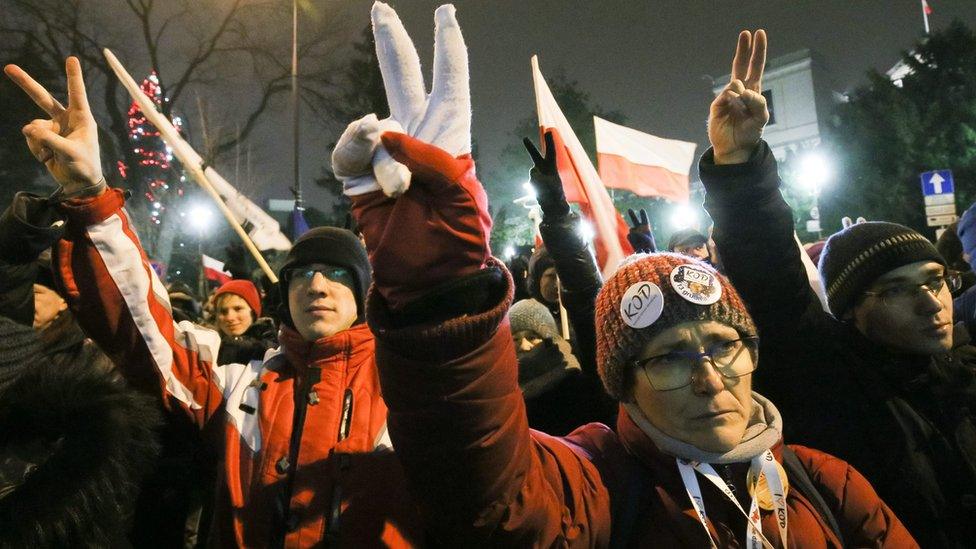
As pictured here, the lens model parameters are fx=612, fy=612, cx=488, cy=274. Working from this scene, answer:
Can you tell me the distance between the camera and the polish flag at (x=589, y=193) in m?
4.24

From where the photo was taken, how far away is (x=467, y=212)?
1.31 metres

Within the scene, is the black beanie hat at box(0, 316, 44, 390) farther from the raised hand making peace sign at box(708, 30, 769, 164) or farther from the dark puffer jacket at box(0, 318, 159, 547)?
the raised hand making peace sign at box(708, 30, 769, 164)

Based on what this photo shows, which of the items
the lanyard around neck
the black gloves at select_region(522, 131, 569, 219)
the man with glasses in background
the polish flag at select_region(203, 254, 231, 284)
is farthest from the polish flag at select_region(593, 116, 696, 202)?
the polish flag at select_region(203, 254, 231, 284)

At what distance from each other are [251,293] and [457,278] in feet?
14.3

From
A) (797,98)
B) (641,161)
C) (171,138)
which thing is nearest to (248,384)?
(171,138)

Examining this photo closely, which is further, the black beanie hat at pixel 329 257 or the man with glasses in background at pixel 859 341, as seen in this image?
the black beanie hat at pixel 329 257

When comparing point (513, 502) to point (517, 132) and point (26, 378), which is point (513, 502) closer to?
point (26, 378)

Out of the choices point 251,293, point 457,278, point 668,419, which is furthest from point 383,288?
point 251,293

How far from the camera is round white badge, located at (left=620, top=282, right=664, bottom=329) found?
183 centimetres

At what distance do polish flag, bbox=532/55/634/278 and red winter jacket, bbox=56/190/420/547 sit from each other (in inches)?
88.5

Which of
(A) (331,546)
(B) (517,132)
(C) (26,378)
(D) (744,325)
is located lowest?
(A) (331,546)

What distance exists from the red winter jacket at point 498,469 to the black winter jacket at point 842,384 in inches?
24.4

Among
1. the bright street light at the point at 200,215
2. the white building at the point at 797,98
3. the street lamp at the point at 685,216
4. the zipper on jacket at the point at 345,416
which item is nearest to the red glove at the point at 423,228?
the zipper on jacket at the point at 345,416

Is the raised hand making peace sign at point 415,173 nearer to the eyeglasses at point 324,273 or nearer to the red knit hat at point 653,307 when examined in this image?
the red knit hat at point 653,307
